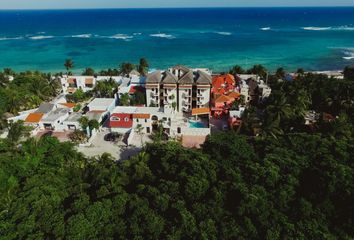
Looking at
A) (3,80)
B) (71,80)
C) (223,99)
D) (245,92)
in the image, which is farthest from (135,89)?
(3,80)

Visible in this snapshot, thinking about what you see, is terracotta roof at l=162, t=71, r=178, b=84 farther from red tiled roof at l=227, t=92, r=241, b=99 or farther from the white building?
red tiled roof at l=227, t=92, r=241, b=99

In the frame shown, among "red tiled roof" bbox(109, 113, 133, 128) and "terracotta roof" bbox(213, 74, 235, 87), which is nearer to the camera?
"red tiled roof" bbox(109, 113, 133, 128)

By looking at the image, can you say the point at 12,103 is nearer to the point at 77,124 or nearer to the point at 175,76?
the point at 77,124

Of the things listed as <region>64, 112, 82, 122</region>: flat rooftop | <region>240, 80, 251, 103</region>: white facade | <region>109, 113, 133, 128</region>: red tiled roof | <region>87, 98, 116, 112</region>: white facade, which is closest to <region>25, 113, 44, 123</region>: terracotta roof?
<region>64, 112, 82, 122</region>: flat rooftop

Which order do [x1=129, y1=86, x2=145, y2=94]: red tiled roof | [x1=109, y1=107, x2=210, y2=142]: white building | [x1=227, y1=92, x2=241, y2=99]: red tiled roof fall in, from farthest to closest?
[x1=129, y1=86, x2=145, y2=94]: red tiled roof
[x1=227, y1=92, x2=241, y2=99]: red tiled roof
[x1=109, y1=107, x2=210, y2=142]: white building

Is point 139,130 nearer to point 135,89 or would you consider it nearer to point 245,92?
point 135,89

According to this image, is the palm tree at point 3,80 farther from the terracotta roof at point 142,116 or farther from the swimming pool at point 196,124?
the swimming pool at point 196,124

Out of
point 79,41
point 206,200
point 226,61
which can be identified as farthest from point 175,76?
point 79,41

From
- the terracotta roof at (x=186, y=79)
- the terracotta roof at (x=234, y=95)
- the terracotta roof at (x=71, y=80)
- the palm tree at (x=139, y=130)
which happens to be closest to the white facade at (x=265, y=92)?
the terracotta roof at (x=234, y=95)
